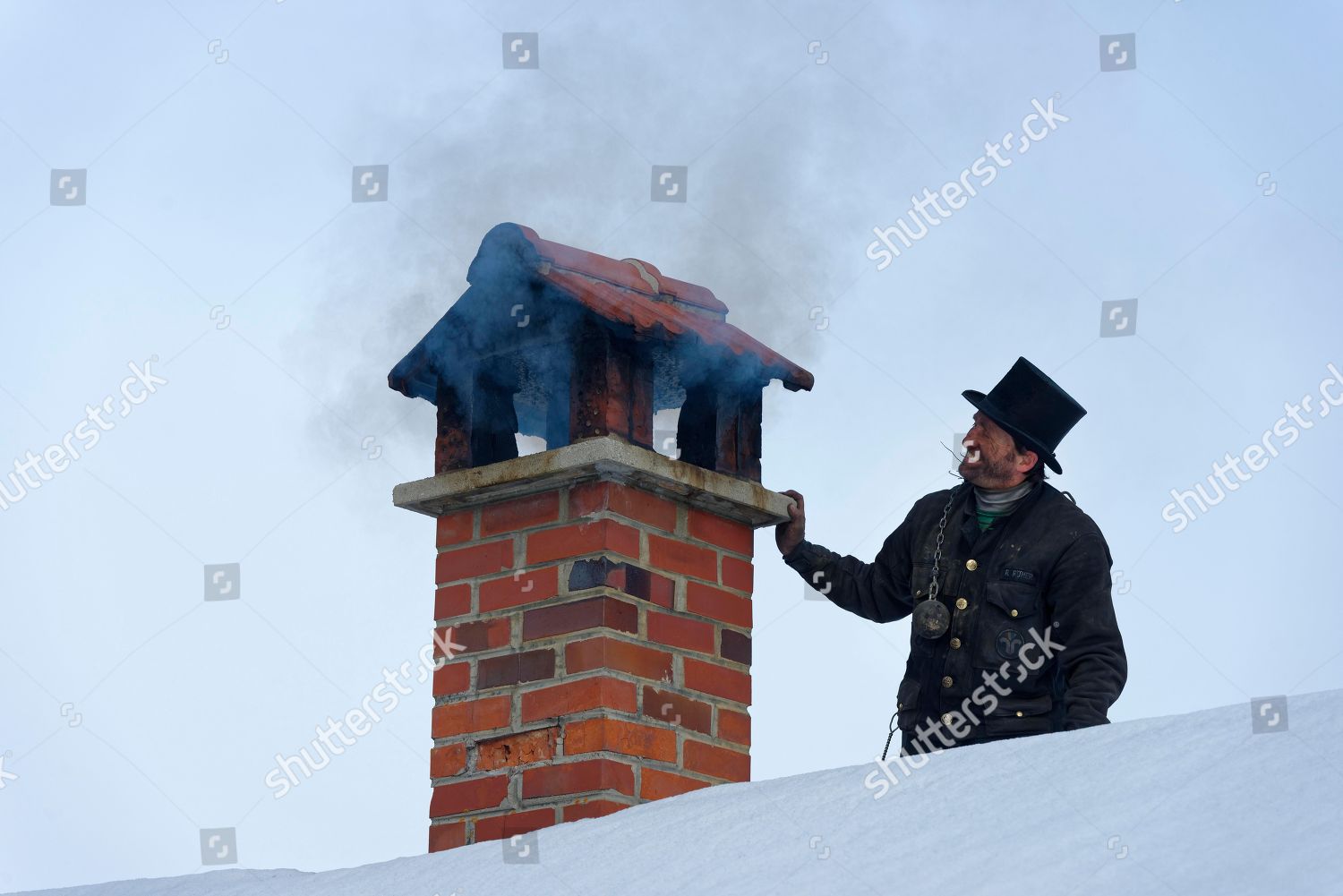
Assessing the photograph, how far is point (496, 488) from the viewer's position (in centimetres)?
461

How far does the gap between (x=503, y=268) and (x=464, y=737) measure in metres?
1.27

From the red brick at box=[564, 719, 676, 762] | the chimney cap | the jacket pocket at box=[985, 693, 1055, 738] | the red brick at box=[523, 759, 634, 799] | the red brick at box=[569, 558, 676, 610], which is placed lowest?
the red brick at box=[523, 759, 634, 799]

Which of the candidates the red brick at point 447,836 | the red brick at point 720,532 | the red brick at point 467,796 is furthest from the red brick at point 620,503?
the red brick at point 447,836

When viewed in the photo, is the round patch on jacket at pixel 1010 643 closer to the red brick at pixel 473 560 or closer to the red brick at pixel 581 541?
the red brick at pixel 581 541

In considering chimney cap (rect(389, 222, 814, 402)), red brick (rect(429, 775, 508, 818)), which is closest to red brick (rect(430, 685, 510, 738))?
red brick (rect(429, 775, 508, 818))

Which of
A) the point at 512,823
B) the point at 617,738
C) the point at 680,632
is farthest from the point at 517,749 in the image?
the point at 680,632

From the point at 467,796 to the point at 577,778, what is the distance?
394 mm

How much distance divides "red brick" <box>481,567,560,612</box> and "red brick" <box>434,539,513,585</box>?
4cm

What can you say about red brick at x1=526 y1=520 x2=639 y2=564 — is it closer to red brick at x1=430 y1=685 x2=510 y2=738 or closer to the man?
red brick at x1=430 y1=685 x2=510 y2=738

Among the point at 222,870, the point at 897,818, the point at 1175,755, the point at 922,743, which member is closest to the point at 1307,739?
the point at 1175,755

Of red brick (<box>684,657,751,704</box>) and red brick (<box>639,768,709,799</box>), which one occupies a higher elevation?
red brick (<box>684,657,751,704</box>)

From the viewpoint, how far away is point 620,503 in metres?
4.45

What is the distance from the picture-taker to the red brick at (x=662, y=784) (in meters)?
4.32

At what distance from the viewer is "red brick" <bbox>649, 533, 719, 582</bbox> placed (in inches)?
179
